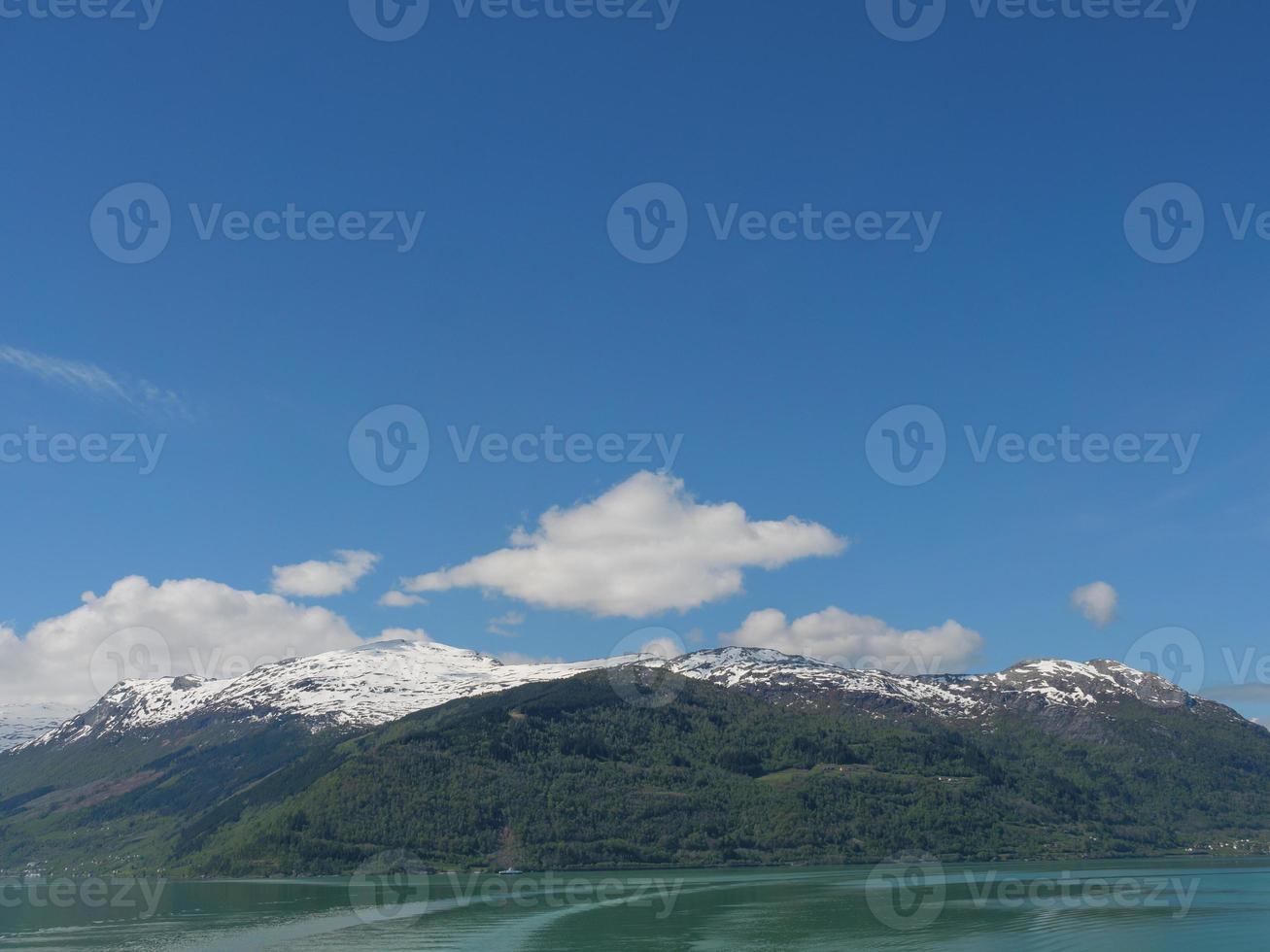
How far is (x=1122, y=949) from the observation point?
111000 millimetres

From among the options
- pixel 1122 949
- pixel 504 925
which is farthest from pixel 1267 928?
pixel 504 925

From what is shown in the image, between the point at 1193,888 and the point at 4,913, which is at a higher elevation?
the point at 4,913

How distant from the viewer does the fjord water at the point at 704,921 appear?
11875 centimetres

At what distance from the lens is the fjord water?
119 metres

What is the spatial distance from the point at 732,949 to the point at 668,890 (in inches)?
3592

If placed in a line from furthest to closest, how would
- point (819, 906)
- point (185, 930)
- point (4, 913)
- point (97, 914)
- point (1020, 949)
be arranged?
point (4, 913) → point (97, 914) → point (819, 906) → point (185, 930) → point (1020, 949)

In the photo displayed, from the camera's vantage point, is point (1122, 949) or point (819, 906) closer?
point (1122, 949)

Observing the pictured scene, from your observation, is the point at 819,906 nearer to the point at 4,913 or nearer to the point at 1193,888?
the point at 1193,888

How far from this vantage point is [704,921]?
5566 inches

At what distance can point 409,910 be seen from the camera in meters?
166

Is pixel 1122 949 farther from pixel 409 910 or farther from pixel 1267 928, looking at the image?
pixel 409 910

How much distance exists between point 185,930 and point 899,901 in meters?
105

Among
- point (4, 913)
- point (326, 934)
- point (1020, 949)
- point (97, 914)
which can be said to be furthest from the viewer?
point (4, 913)

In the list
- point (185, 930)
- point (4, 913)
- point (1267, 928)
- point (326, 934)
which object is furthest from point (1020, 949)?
point (4, 913)
